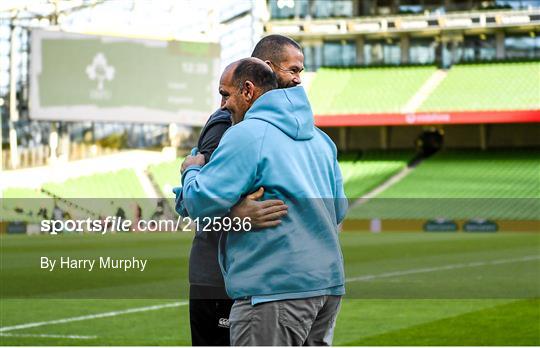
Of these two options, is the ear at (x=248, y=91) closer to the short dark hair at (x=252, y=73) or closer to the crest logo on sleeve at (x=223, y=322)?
the short dark hair at (x=252, y=73)

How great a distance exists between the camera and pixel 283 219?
3.49m

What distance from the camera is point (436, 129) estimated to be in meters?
51.6

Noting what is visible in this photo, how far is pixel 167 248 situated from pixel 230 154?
74.0ft

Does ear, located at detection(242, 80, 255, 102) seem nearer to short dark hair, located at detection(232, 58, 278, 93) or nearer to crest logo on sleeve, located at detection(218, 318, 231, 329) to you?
short dark hair, located at detection(232, 58, 278, 93)

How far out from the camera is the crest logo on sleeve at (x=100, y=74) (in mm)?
41031

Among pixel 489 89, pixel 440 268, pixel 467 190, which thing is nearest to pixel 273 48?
pixel 440 268

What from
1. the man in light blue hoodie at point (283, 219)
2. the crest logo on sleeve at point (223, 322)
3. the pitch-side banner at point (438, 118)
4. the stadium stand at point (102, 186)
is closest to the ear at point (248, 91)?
the man in light blue hoodie at point (283, 219)

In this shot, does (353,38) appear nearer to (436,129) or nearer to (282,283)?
(436,129)

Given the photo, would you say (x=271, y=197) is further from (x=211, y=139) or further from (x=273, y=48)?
(x=273, y=48)

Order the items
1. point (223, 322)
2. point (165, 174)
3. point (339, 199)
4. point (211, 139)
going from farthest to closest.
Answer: point (165, 174) → point (223, 322) → point (211, 139) → point (339, 199)

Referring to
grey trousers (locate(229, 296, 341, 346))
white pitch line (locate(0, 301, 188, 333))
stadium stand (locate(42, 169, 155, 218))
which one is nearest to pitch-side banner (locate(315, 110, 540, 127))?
stadium stand (locate(42, 169, 155, 218))

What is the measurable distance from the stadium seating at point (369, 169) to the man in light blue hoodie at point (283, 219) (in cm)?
3802

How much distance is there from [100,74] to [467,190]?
14.9 metres

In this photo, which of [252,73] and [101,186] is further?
[101,186]
